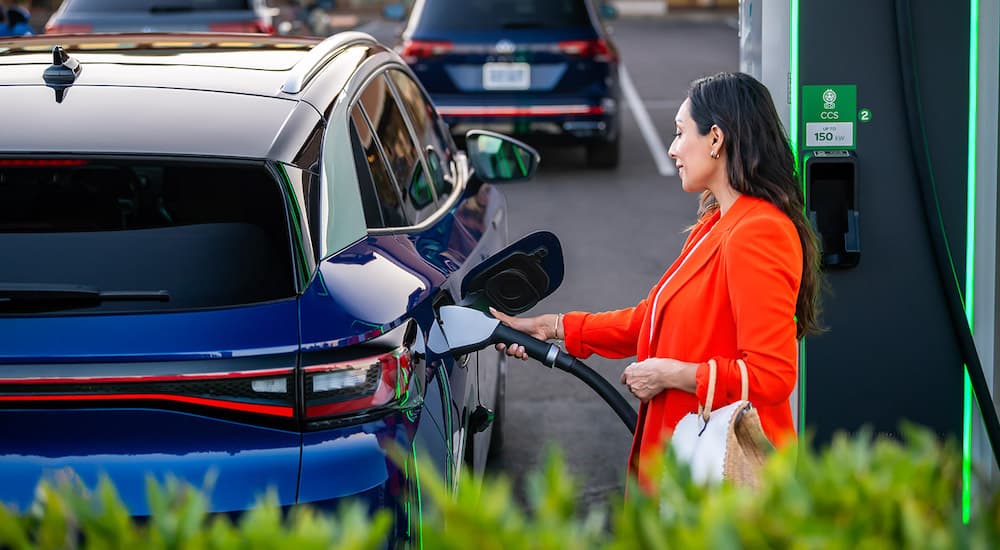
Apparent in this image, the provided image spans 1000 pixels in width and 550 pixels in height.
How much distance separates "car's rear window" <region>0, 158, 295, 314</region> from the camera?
285cm

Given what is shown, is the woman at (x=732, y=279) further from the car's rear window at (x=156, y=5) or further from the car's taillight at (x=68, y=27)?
the car's rear window at (x=156, y=5)

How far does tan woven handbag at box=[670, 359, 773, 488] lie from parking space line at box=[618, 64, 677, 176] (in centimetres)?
960

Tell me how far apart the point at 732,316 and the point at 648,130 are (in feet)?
41.1

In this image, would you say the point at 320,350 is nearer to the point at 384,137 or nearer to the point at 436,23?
the point at 384,137

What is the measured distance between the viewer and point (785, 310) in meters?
2.90

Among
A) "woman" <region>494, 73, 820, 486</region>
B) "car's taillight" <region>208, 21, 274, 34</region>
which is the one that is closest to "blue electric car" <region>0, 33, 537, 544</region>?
"woman" <region>494, 73, 820, 486</region>

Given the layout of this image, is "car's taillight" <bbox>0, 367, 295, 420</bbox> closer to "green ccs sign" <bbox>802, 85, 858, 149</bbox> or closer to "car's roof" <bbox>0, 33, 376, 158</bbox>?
"car's roof" <bbox>0, 33, 376, 158</bbox>

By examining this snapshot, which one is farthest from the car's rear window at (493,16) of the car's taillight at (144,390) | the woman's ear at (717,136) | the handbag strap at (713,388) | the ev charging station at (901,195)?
the car's taillight at (144,390)

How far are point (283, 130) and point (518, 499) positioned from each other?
2.39 metres

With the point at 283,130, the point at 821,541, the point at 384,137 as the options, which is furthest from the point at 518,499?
the point at 821,541

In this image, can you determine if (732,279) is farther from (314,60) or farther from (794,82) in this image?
(314,60)

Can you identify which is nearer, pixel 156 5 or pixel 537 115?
pixel 537 115

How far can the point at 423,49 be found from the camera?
11859 mm

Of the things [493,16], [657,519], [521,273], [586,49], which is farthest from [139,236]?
[493,16]
